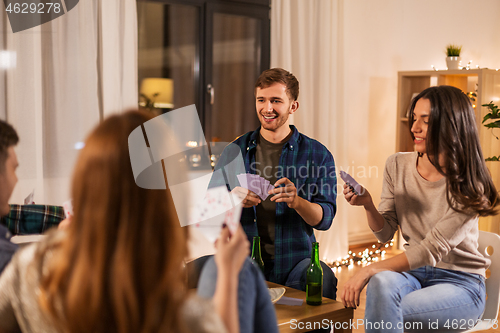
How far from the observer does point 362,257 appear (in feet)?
15.3

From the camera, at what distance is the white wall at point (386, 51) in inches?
192

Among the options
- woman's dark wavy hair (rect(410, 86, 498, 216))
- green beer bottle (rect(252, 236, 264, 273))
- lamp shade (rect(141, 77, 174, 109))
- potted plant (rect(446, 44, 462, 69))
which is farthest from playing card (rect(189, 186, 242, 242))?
potted plant (rect(446, 44, 462, 69))

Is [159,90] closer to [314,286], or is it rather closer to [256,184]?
[256,184]

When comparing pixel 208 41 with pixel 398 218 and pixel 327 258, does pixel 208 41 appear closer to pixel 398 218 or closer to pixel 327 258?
pixel 327 258

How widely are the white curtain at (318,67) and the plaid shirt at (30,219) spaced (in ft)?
9.06

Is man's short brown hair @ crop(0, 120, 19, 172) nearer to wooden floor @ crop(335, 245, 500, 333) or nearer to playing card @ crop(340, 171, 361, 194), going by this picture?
playing card @ crop(340, 171, 361, 194)

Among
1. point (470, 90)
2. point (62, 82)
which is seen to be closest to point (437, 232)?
point (62, 82)

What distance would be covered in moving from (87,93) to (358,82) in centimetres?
278

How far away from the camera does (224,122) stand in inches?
169

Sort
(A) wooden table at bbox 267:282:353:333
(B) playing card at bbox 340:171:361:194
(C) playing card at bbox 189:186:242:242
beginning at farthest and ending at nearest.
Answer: (B) playing card at bbox 340:171:361:194, (A) wooden table at bbox 267:282:353:333, (C) playing card at bbox 189:186:242:242

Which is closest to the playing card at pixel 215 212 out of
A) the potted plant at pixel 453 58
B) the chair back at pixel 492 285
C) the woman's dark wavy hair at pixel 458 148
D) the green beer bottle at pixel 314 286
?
the green beer bottle at pixel 314 286

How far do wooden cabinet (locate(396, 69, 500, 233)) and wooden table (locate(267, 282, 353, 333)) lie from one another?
9.61 feet

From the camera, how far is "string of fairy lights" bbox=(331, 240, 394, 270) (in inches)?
179

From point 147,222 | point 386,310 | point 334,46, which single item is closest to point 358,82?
point 334,46
